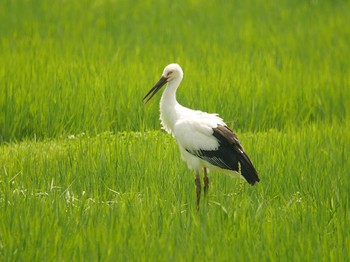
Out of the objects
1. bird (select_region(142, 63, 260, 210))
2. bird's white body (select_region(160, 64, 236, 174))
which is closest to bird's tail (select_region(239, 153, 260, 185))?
bird (select_region(142, 63, 260, 210))

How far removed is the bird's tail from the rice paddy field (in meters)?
0.14

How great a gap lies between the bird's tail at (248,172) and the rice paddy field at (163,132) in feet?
0.47

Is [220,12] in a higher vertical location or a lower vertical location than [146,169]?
higher

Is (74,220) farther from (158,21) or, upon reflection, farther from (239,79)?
(158,21)

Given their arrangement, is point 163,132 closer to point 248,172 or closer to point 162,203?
point 248,172

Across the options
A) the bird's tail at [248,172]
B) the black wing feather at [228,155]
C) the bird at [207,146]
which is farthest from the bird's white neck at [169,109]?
the bird's tail at [248,172]

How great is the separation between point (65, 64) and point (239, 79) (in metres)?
2.12

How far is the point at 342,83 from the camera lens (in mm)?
9672

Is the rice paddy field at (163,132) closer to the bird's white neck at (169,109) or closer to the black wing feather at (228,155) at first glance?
the black wing feather at (228,155)

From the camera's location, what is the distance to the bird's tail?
5.86 meters

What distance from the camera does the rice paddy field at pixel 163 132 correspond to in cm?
508

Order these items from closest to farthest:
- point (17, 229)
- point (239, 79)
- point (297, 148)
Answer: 1. point (17, 229)
2. point (297, 148)
3. point (239, 79)

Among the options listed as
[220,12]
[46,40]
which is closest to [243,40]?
[220,12]

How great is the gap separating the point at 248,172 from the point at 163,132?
2.22 metres
